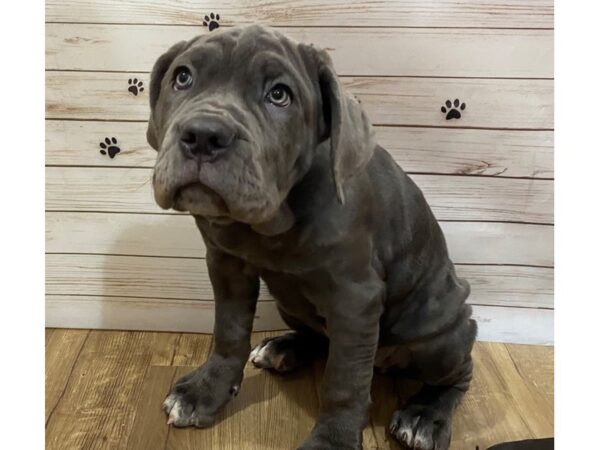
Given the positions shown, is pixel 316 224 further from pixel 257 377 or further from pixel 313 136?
pixel 257 377

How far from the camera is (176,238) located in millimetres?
2404

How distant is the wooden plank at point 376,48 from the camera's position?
2.17 meters

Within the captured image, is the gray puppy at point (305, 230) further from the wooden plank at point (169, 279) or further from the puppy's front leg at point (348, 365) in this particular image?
the wooden plank at point (169, 279)

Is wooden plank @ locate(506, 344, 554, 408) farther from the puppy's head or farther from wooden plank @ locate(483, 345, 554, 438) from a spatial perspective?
the puppy's head

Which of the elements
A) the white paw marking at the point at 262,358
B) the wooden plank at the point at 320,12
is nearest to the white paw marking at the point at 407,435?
the white paw marking at the point at 262,358

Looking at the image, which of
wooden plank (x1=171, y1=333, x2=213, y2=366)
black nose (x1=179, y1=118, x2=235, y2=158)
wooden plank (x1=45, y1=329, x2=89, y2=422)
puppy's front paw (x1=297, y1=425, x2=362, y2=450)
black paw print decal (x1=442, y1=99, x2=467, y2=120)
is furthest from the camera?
wooden plank (x1=171, y1=333, x2=213, y2=366)

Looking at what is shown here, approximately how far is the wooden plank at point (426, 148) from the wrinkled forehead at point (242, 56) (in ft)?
2.66

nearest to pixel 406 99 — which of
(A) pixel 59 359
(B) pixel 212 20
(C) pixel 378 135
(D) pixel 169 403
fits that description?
(C) pixel 378 135

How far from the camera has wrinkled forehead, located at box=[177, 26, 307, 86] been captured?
1475 mm

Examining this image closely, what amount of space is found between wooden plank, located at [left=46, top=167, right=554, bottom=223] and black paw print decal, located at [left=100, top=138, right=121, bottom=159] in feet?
0.19

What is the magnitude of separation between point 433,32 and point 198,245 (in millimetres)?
1078

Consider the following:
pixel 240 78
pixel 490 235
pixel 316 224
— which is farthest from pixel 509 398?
pixel 240 78

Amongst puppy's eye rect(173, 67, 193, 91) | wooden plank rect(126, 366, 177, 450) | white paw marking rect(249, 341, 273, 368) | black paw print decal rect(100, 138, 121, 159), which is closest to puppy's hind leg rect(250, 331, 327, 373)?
white paw marking rect(249, 341, 273, 368)

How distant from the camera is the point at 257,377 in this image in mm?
2221
